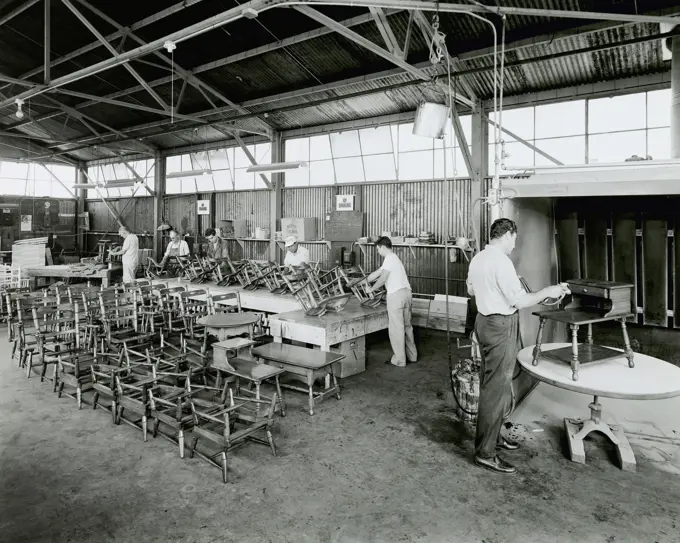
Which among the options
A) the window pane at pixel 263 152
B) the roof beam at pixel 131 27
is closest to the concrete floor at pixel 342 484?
the roof beam at pixel 131 27

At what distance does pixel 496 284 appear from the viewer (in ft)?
11.4

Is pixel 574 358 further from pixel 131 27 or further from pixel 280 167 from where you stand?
pixel 131 27

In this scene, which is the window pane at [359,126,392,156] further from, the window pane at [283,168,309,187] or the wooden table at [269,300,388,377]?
the wooden table at [269,300,388,377]

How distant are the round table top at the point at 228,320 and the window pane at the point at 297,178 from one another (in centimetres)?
645

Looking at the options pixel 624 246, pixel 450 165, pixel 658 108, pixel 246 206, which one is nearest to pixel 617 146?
pixel 658 108

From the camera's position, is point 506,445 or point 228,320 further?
point 228,320

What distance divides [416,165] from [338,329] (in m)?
5.38

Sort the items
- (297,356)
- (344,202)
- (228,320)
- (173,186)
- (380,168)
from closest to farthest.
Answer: (297,356) → (228,320) → (380,168) → (344,202) → (173,186)

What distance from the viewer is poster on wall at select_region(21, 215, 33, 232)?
1653 cm

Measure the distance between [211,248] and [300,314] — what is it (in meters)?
5.71

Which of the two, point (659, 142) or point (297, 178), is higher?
point (297, 178)

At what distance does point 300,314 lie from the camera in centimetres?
612

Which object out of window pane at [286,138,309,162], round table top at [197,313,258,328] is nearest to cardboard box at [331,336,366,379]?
round table top at [197,313,258,328]

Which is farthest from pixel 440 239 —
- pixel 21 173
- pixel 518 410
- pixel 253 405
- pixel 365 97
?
pixel 21 173
